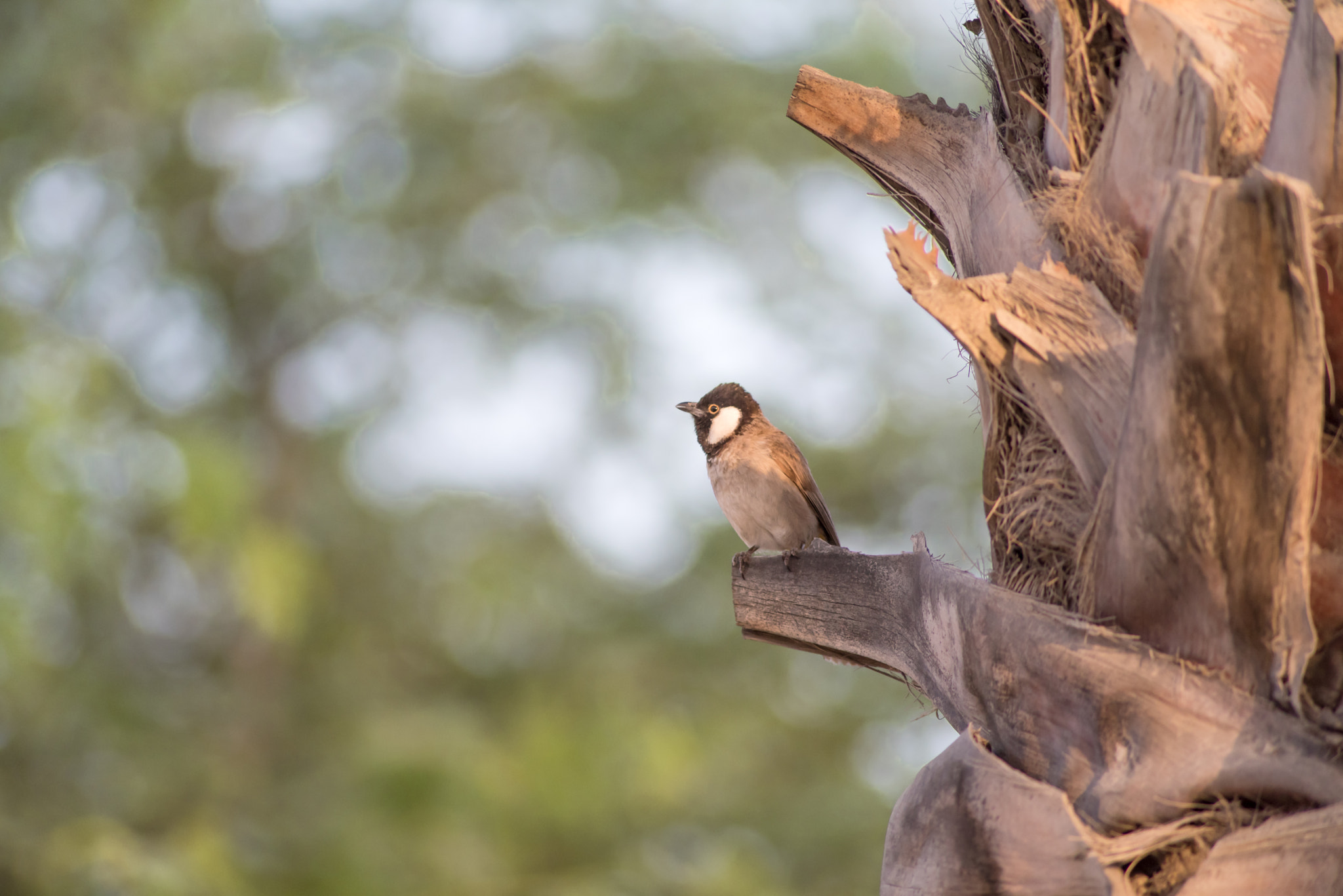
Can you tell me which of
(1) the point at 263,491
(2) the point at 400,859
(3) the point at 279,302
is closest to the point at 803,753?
(2) the point at 400,859

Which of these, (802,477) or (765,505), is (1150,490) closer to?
(765,505)

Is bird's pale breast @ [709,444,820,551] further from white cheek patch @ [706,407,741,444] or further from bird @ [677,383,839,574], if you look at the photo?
white cheek patch @ [706,407,741,444]

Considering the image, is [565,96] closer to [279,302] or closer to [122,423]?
[279,302]

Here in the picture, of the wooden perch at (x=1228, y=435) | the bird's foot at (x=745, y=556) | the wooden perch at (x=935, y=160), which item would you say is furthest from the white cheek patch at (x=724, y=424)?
the wooden perch at (x=1228, y=435)

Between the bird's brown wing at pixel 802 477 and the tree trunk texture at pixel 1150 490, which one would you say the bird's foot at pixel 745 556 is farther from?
the tree trunk texture at pixel 1150 490

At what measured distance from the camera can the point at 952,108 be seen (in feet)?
7.88

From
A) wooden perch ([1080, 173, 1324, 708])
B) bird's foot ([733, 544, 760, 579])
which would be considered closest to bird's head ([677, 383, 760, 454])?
bird's foot ([733, 544, 760, 579])

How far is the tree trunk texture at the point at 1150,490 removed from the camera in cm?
143

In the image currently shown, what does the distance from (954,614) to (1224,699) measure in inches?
17.4

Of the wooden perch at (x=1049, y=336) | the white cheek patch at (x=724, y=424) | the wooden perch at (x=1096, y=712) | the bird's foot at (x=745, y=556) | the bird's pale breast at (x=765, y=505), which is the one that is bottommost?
the wooden perch at (x=1096, y=712)

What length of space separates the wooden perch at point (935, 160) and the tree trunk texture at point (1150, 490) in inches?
0.8

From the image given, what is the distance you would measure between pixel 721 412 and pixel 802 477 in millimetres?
570

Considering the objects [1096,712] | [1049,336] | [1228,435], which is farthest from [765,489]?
[1228,435]

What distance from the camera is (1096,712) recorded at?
161 centimetres
